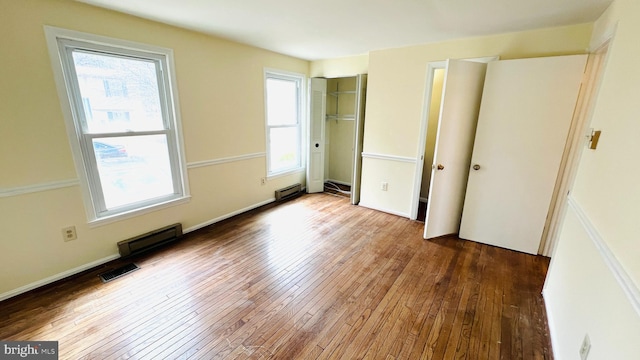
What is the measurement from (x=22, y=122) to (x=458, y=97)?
12.5 ft

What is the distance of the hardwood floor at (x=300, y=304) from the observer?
165 cm

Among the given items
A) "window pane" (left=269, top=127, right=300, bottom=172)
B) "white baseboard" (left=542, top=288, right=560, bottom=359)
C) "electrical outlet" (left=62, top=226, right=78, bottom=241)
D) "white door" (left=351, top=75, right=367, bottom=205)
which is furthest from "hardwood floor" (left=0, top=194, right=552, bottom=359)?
"window pane" (left=269, top=127, right=300, bottom=172)

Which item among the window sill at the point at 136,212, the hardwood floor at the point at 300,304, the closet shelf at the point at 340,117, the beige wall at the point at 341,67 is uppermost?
the beige wall at the point at 341,67

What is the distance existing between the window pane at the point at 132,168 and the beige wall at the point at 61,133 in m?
0.21

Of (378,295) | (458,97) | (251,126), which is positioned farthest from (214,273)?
(458,97)

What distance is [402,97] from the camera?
3361 millimetres

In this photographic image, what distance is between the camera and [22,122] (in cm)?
190

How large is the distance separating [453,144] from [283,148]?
2590 mm

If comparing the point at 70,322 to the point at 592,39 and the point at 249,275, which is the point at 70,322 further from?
the point at 592,39

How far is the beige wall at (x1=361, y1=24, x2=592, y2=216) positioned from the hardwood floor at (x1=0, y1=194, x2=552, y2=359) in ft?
3.31

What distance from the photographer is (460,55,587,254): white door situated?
93.7 inches

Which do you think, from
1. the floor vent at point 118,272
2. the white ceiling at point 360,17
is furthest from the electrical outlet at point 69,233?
the white ceiling at point 360,17

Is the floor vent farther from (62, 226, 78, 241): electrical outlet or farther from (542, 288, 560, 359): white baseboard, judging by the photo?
(542, 288, 560, 359): white baseboard

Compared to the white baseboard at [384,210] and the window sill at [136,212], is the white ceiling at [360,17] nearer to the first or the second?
the window sill at [136,212]
